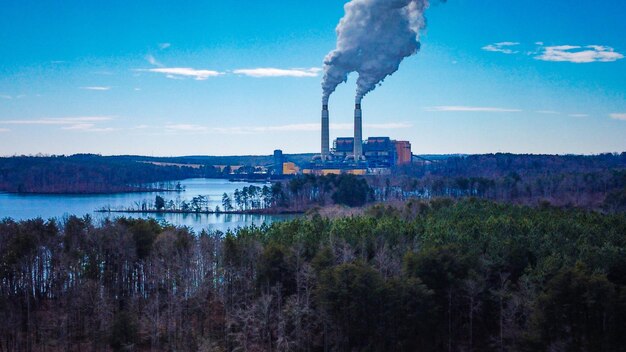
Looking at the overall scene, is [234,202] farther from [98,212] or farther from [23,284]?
[23,284]

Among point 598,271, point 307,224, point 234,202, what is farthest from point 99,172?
point 598,271

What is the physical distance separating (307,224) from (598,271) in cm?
918

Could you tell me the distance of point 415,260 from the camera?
42.4ft

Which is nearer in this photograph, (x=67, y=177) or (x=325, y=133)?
(x=325, y=133)

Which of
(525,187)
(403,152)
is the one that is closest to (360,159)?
(403,152)

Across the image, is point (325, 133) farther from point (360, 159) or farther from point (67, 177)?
point (67, 177)

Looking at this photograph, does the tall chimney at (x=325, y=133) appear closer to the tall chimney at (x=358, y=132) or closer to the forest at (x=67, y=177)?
the tall chimney at (x=358, y=132)

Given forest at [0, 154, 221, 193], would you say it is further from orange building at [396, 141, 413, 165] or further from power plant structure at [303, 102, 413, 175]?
orange building at [396, 141, 413, 165]

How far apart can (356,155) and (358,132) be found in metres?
3.43

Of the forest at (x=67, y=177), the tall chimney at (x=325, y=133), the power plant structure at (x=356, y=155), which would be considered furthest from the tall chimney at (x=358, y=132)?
the forest at (x=67, y=177)

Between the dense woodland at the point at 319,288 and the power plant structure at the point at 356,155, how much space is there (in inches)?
1432

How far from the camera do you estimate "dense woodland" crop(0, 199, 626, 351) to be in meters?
11.5

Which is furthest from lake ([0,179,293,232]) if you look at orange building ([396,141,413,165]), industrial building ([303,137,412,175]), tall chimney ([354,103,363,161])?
orange building ([396,141,413,165])

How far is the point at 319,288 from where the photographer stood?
12125mm
